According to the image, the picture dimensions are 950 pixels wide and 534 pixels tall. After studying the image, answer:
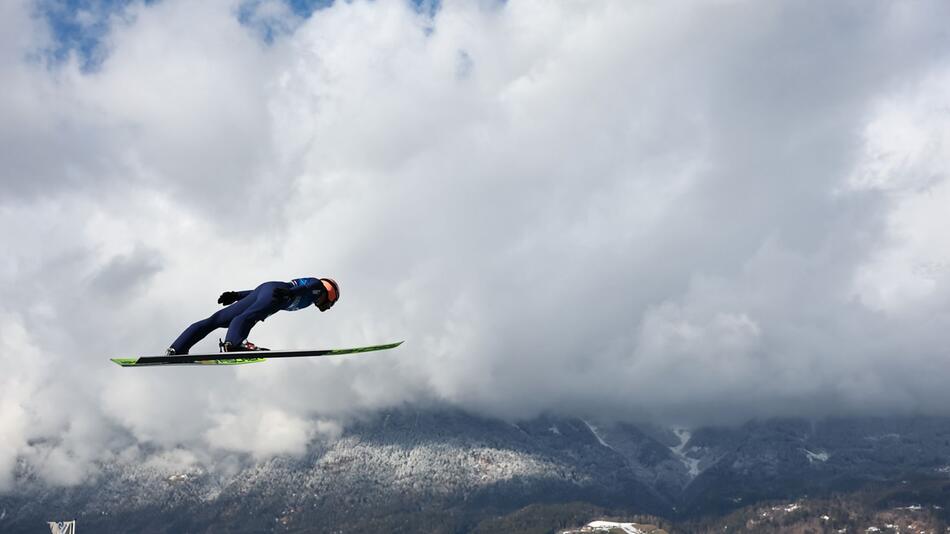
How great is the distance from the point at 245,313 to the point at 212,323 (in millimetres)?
1818

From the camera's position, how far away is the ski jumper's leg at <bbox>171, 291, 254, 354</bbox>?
3741cm

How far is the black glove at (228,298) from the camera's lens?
128 feet

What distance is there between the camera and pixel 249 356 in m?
37.9

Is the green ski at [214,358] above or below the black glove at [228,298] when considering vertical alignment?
below

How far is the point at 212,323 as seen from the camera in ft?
126

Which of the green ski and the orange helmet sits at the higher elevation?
the orange helmet

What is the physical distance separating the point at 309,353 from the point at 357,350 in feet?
20.5

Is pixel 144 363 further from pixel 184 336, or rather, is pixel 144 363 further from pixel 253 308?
pixel 253 308

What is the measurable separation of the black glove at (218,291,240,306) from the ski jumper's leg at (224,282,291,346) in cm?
99

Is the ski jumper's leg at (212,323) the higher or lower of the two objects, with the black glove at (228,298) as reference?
lower

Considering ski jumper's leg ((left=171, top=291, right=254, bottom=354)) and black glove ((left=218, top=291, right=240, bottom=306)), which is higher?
black glove ((left=218, top=291, right=240, bottom=306))

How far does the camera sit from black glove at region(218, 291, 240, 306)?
38.9 meters

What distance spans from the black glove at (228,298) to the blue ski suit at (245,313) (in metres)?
0.23

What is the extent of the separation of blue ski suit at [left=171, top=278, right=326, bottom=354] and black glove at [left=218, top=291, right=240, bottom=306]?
226mm
